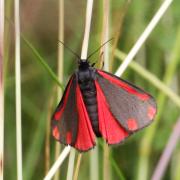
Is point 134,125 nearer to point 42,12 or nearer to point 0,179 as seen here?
point 0,179

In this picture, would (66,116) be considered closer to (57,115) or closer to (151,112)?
(57,115)

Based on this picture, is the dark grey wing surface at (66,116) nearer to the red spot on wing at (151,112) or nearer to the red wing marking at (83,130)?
the red wing marking at (83,130)

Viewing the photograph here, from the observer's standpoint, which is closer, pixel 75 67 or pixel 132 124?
pixel 132 124

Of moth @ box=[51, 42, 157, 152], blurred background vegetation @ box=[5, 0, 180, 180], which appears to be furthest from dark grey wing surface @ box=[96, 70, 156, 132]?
blurred background vegetation @ box=[5, 0, 180, 180]

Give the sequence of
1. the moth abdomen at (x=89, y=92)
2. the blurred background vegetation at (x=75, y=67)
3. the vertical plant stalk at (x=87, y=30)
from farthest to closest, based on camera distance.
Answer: the blurred background vegetation at (x=75, y=67)
the moth abdomen at (x=89, y=92)
the vertical plant stalk at (x=87, y=30)

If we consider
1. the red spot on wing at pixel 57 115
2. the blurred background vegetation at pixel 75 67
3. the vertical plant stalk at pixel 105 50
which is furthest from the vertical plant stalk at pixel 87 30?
the blurred background vegetation at pixel 75 67

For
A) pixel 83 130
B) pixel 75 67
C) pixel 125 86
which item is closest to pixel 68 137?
pixel 83 130
